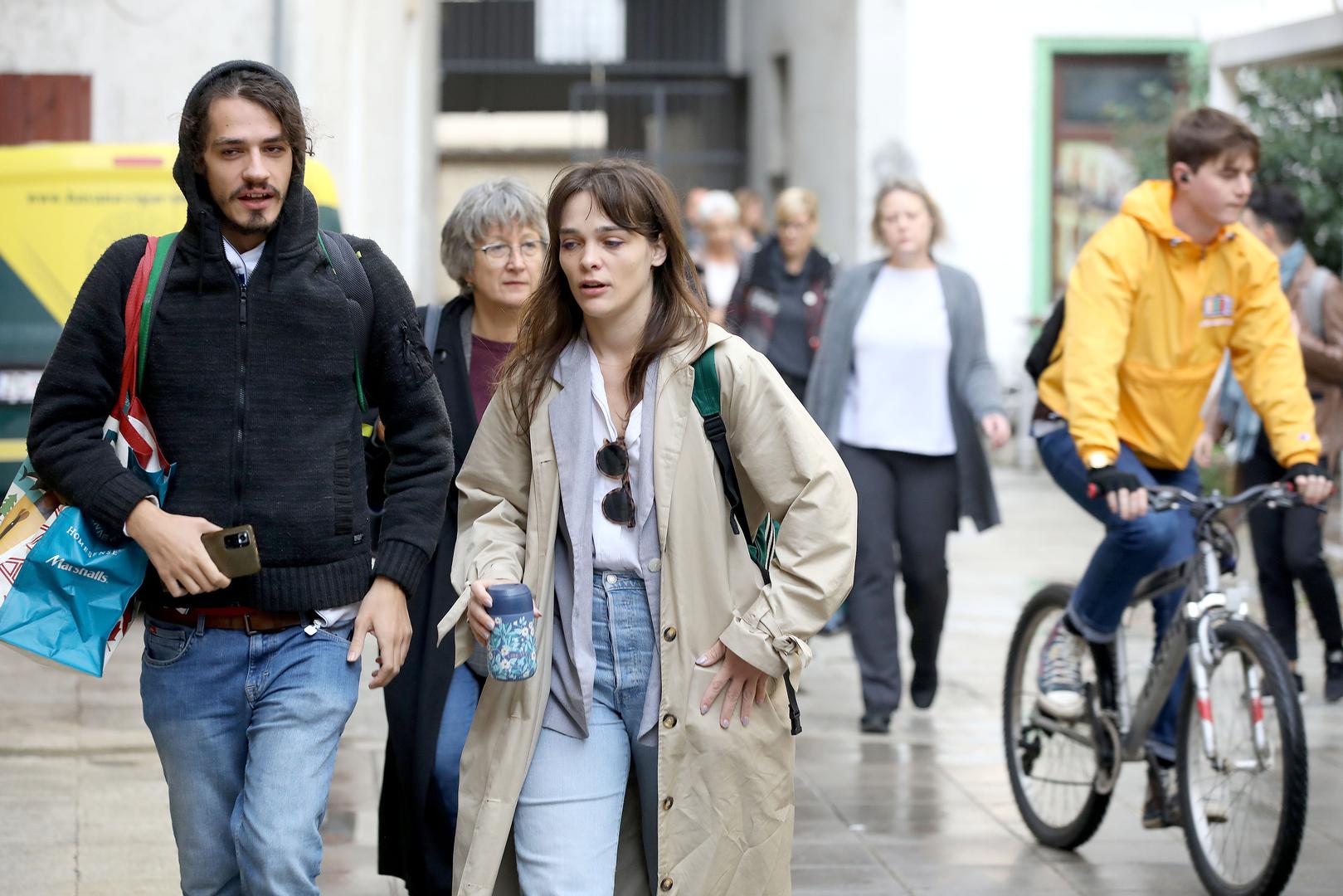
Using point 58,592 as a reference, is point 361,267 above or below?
above

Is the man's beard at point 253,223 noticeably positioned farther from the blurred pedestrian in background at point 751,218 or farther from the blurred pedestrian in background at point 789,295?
the blurred pedestrian in background at point 751,218

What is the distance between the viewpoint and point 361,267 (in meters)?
3.66

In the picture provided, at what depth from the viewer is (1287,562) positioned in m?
8.19

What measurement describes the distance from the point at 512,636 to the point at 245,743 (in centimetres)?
57

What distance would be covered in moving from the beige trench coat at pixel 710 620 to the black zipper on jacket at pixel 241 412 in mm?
424

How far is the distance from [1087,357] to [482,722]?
2.39 meters

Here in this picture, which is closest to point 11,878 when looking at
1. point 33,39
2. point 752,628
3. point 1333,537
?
point 752,628

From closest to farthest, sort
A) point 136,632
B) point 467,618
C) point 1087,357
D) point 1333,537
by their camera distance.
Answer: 1. point 467,618
2. point 1087,357
3. point 136,632
4. point 1333,537

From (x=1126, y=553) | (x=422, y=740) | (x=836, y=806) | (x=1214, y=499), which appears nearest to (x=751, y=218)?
(x=836, y=806)

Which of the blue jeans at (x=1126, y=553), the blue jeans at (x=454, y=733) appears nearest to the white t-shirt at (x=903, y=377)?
the blue jeans at (x=1126, y=553)

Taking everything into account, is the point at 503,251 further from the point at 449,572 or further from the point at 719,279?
the point at 719,279

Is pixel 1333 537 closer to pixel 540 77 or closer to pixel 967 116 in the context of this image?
pixel 967 116

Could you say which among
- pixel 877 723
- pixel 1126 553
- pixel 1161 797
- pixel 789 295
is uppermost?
pixel 789 295

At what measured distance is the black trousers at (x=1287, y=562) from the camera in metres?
8.12
